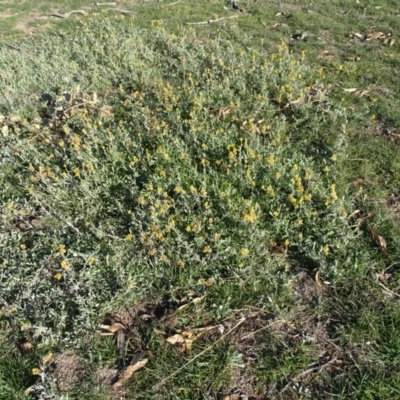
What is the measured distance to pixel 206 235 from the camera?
12.9 ft

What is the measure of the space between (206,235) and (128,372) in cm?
144

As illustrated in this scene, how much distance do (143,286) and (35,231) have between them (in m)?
1.52

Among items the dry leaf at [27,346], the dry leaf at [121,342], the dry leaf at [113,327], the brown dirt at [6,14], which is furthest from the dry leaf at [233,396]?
the brown dirt at [6,14]

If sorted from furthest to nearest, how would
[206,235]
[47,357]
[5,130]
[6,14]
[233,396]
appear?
[6,14] → [5,130] → [206,235] → [47,357] → [233,396]

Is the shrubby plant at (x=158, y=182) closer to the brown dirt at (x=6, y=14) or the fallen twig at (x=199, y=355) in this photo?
the fallen twig at (x=199, y=355)

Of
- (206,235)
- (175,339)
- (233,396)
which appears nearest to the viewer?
(233,396)

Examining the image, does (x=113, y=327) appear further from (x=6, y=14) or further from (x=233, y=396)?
(x=6, y=14)

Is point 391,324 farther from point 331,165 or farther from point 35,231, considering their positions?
point 35,231

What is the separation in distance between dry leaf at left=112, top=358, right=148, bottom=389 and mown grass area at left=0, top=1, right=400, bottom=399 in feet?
0.13

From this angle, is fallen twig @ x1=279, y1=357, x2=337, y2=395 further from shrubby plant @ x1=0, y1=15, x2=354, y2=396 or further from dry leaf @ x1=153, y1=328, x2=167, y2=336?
dry leaf @ x1=153, y1=328, x2=167, y2=336

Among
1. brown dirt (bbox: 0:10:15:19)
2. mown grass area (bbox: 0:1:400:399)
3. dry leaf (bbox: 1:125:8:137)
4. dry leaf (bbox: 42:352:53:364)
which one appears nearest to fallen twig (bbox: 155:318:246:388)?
mown grass area (bbox: 0:1:400:399)

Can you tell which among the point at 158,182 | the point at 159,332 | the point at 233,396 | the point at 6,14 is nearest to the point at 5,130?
the point at 158,182

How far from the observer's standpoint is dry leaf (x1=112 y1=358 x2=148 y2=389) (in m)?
3.17

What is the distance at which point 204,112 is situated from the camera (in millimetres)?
5781
